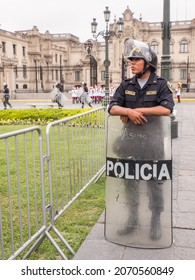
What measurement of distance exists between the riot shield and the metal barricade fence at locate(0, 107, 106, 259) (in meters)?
0.55

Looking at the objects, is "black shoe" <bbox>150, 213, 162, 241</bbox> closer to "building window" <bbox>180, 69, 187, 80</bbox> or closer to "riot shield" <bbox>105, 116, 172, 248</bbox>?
"riot shield" <bbox>105, 116, 172, 248</bbox>

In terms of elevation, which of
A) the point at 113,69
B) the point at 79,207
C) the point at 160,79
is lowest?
the point at 79,207

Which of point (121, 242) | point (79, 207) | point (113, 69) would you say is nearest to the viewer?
point (121, 242)

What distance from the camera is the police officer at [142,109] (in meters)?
3.09

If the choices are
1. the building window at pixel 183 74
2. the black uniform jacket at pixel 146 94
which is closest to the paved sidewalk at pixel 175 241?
the black uniform jacket at pixel 146 94

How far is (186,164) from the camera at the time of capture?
6.55m

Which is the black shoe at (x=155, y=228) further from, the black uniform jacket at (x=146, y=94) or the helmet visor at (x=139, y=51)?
the helmet visor at (x=139, y=51)

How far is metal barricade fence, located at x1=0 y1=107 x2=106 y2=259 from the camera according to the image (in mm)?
3188

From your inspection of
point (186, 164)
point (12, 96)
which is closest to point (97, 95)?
point (12, 96)

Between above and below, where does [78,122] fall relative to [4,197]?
above

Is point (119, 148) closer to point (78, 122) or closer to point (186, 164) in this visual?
point (78, 122)

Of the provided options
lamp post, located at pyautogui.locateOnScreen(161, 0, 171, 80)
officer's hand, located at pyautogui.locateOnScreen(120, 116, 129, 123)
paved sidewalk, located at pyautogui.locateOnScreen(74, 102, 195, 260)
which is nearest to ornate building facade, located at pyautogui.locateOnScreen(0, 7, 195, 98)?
lamp post, located at pyautogui.locateOnScreen(161, 0, 171, 80)

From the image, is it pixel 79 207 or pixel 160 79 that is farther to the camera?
pixel 79 207
